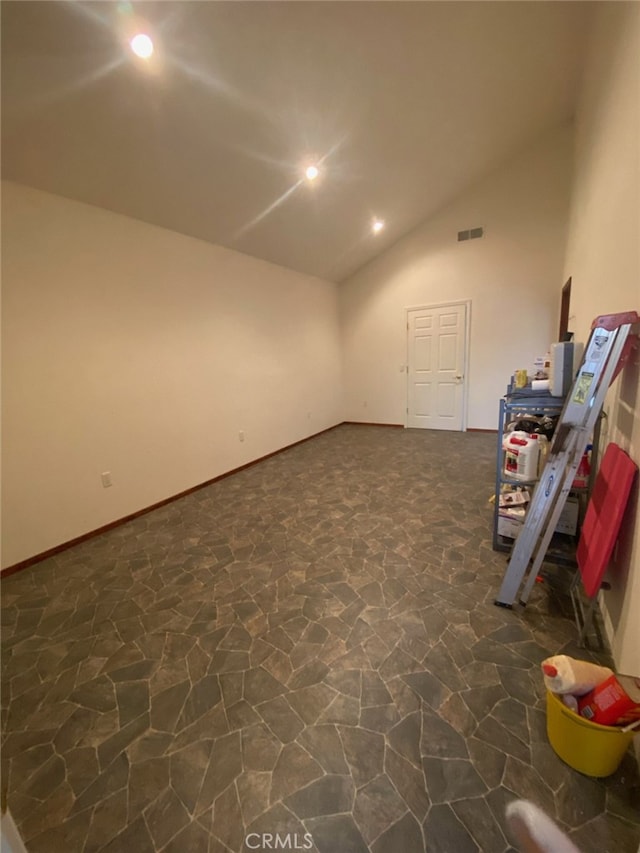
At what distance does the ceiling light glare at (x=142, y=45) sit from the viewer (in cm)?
181

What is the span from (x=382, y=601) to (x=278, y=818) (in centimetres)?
105

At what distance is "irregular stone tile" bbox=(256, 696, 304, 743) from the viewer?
4.41 feet

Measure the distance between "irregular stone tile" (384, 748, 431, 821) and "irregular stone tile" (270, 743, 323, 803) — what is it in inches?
10.0

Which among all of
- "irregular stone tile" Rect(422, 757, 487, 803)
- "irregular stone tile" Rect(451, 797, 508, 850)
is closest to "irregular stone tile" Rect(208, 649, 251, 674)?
"irregular stone tile" Rect(422, 757, 487, 803)

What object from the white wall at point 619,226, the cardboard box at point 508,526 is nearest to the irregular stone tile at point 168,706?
the white wall at point 619,226

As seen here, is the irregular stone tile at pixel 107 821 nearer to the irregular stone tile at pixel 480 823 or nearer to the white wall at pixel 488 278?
the irregular stone tile at pixel 480 823

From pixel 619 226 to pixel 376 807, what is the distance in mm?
2670

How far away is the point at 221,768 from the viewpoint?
125 centimetres

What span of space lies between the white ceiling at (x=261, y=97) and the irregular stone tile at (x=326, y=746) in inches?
133

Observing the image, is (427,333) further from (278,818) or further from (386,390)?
(278,818)

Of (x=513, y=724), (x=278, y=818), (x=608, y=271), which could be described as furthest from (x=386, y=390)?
(x=278, y=818)

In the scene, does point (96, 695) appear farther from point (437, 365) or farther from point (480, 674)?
point (437, 365)

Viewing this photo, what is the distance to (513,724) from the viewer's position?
132cm

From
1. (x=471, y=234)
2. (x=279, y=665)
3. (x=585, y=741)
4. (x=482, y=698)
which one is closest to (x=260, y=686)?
(x=279, y=665)
